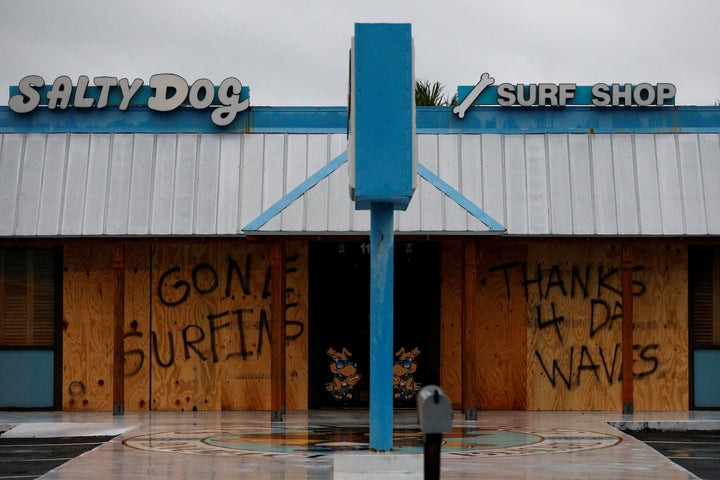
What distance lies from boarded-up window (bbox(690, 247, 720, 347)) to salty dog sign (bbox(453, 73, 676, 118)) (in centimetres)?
291

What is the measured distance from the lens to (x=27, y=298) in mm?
22625

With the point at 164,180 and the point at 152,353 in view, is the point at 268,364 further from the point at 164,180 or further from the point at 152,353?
the point at 164,180

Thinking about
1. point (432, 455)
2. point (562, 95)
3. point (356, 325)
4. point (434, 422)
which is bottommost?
point (432, 455)

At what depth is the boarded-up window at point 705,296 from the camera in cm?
2258

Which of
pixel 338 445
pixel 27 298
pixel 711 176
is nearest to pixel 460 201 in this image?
pixel 338 445

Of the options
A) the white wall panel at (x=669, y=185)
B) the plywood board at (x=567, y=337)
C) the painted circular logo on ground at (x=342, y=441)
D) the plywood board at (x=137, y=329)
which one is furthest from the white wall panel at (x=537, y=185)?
the plywood board at (x=137, y=329)

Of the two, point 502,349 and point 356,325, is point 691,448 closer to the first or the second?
point 502,349

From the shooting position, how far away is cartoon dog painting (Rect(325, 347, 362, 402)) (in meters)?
22.5

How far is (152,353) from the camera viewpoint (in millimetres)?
22469

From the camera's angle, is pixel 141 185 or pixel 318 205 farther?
pixel 141 185

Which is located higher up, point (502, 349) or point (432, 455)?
point (502, 349)

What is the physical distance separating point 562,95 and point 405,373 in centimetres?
576

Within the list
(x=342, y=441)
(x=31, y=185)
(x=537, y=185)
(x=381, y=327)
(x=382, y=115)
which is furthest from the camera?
(x=31, y=185)

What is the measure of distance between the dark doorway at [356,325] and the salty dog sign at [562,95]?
2941mm
